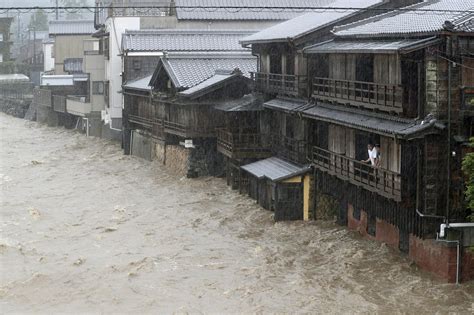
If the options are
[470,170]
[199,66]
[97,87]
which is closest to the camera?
[470,170]

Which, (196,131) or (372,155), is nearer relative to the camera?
(372,155)

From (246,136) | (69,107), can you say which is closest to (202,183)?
(246,136)

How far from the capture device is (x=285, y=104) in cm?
3441

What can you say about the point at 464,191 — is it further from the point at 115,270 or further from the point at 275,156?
the point at 275,156

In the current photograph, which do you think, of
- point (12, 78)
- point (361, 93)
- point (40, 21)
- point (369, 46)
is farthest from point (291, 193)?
point (40, 21)

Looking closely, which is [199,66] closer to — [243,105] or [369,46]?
[243,105]

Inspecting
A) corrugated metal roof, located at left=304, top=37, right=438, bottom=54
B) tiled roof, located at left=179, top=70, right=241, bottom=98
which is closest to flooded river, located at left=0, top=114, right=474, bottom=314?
tiled roof, located at left=179, top=70, right=241, bottom=98

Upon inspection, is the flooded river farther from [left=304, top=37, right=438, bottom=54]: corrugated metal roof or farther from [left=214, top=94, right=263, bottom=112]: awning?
[left=304, top=37, right=438, bottom=54]: corrugated metal roof

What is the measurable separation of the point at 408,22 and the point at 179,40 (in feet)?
96.6

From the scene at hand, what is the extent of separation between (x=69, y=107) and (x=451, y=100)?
4901cm

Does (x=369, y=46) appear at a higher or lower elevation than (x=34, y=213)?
higher

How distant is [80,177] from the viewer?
4438 centimetres

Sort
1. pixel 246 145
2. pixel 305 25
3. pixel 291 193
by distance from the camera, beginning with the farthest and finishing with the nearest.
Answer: pixel 246 145 → pixel 305 25 → pixel 291 193

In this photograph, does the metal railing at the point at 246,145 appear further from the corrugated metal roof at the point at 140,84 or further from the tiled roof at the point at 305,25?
the corrugated metal roof at the point at 140,84
